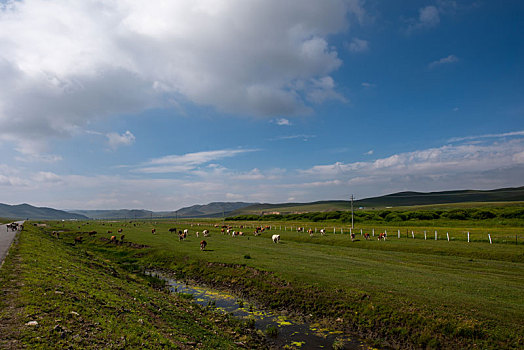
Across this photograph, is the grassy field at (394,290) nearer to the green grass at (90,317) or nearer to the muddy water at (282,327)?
the muddy water at (282,327)

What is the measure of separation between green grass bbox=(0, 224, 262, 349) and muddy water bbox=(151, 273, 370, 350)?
1.86 m

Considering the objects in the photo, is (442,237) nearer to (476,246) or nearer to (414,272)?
(476,246)

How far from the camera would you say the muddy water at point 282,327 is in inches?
598

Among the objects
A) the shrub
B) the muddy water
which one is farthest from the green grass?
the shrub

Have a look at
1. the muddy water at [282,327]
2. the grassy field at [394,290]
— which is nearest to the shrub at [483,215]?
the grassy field at [394,290]

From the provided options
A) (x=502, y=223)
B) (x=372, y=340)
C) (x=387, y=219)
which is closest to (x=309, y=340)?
(x=372, y=340)

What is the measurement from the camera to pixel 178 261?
→ 3641 centimetres

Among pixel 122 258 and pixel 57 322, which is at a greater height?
pixel 57 322

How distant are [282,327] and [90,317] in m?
10.5

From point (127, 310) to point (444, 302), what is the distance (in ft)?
60.9

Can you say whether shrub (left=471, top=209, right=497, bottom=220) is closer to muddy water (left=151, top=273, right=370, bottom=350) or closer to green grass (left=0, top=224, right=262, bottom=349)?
muddy water (left=151, top=273, right=370, bottom=350)

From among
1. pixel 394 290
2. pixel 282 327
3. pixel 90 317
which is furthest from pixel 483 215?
pixel 90 317

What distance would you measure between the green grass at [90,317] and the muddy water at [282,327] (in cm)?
186

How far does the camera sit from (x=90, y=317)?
12000 mm
